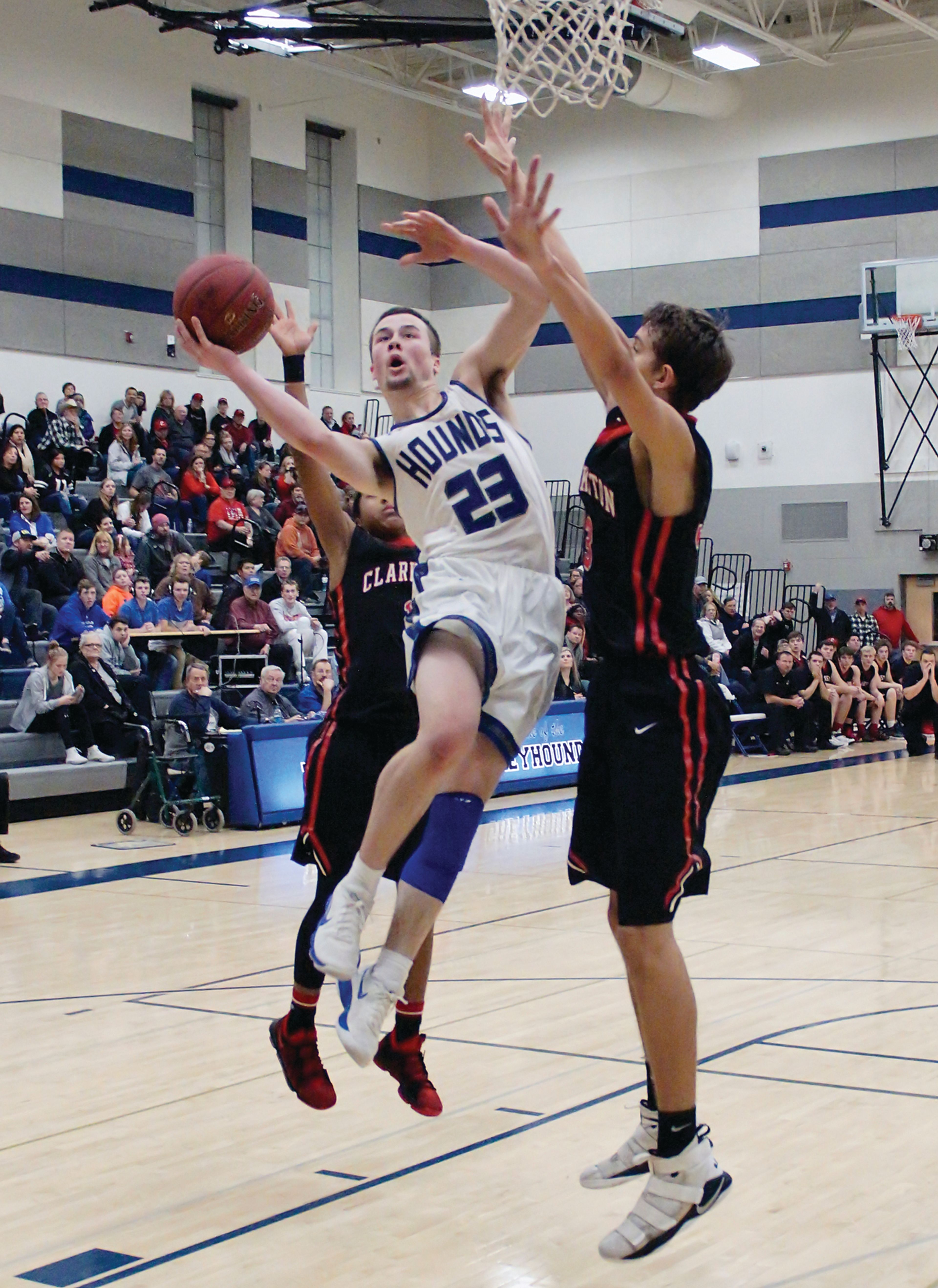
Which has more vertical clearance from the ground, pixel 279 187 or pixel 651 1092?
pixel 279 187

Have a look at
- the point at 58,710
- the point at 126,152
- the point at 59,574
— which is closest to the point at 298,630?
A: the point at 59,574

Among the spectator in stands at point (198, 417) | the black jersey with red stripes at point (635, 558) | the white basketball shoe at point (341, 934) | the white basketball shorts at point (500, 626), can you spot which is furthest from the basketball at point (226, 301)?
the spectator in stands at point (198, 417)

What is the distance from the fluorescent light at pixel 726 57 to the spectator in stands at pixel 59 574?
11843 millimetres

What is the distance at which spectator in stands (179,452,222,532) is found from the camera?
18078 millimetres

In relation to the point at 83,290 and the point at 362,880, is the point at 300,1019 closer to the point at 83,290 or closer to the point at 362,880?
the point at 362,880

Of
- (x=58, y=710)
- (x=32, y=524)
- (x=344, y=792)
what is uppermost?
(x=32, y=524)

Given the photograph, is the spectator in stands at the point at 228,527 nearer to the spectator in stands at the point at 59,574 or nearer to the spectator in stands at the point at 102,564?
the spectator in stands at the point at 102,564

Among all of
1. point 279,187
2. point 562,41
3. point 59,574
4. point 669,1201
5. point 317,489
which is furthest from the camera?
point 279,187

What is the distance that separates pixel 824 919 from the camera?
25.3ft

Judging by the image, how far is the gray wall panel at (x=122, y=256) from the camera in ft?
66.6

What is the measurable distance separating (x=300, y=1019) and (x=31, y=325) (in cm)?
1713

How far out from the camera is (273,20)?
18.3 m

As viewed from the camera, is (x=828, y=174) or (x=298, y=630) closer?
(x=298, y=630)

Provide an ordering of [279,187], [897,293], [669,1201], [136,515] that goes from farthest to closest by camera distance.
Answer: [279,187] < [897,293] < [136,515] < [669,1201]
